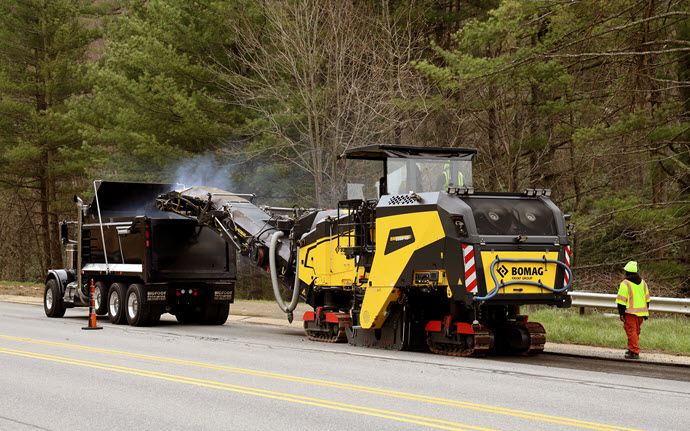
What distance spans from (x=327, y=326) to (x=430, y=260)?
145 inches

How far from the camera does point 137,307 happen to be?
19.5 m

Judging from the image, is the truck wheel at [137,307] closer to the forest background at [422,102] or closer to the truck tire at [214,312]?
the truck tire at [214,312]

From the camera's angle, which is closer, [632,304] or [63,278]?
[632,304]

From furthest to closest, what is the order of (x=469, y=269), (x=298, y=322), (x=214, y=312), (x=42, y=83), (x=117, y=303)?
(x=42, y=83), (x=298, y=322), (x=214, y=312), (x=117, y=303), (x=469, y=269)

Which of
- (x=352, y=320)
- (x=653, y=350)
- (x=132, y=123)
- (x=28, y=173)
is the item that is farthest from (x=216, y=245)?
(x=28, y=173)

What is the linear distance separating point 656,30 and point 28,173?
120 feet

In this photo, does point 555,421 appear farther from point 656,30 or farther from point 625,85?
point 625,85

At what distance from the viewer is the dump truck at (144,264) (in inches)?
765

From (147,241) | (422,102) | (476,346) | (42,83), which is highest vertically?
(42,83)

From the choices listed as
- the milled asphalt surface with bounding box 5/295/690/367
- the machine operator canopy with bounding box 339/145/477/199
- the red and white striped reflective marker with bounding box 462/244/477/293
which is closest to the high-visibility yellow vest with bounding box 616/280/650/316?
the milled asphalt surface with bounding box 5/295/690/367

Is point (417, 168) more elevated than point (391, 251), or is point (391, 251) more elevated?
point (417, 168)

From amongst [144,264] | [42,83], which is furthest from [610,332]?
[42,83]

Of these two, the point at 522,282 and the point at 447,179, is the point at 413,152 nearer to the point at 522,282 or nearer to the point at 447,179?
the point at 447,179

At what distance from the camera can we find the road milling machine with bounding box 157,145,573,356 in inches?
509
